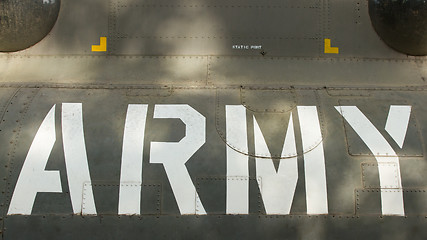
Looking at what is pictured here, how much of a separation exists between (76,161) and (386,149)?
3417 mm

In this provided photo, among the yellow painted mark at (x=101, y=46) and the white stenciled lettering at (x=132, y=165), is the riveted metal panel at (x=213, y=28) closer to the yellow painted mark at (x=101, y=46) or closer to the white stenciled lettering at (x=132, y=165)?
the yellow painted mark at (x=101, y=46)

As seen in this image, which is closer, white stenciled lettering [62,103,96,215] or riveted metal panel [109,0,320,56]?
white stenciled lettering [62,103,96,215]

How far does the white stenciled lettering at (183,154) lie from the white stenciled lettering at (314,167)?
1.14m

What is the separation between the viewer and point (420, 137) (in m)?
4.52

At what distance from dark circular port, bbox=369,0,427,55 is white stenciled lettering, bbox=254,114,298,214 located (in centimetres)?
219

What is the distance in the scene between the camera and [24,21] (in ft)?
16.8

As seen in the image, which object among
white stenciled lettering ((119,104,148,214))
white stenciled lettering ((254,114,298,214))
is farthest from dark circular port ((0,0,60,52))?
white stenciled lettering ((254,114,298,214))

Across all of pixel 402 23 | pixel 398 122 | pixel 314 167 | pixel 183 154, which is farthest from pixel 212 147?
pixel 402 23

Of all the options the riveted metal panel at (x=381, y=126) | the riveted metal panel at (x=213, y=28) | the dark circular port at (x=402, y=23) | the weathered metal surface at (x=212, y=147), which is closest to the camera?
the weathered metal surface at (x=212, y=147)

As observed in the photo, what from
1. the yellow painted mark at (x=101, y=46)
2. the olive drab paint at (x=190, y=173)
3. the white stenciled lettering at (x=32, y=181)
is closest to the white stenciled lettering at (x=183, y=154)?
the olive drab paint at (x=190, y=173)

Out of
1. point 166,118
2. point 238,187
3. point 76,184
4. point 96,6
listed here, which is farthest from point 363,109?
point 96,6

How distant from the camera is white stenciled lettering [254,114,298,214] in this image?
14.0 feet

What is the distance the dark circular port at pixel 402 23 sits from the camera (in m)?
5.00

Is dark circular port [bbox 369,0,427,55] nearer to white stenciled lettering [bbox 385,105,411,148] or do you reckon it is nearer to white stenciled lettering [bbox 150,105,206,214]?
white stenciled lettering [bbox 385,105,411,148]
